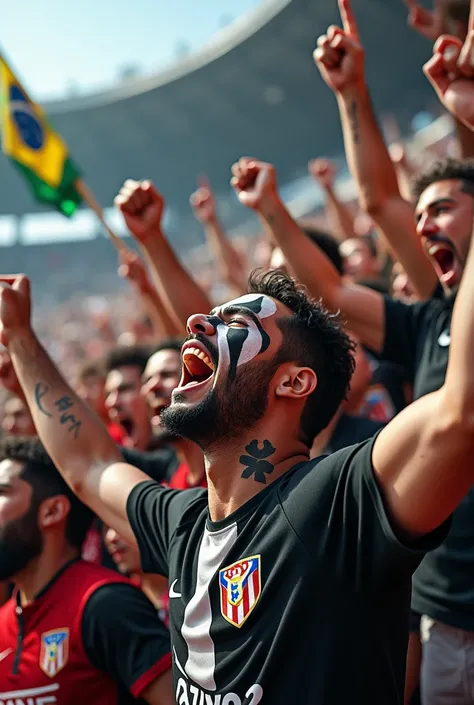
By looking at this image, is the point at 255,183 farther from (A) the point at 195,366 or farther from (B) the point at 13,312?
(A) the point at 195,366

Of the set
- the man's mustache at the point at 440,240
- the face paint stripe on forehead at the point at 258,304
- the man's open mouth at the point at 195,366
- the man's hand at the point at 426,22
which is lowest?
the man's mustache at the point at 440,240

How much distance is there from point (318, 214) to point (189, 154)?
10.8 metres

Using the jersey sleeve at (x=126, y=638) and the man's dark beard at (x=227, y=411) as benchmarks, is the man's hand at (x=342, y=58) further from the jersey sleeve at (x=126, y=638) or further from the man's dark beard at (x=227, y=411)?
the jersey sleeve at (x=126, y=638)

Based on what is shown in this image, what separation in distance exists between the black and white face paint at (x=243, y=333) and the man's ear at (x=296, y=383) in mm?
84

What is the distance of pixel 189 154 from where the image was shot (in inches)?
1246

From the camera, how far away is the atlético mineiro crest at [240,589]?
147cm

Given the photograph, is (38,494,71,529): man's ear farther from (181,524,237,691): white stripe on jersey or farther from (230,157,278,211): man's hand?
(230,157,278,211): man's hand

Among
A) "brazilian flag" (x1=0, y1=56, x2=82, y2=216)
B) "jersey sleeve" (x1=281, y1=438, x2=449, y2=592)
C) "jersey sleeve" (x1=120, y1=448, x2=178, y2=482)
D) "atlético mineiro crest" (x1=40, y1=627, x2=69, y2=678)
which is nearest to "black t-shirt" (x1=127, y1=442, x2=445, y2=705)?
"jersey sleeve" (x1=281, y1=438, x2=449, y2=592)

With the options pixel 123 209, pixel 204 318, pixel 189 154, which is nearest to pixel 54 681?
pixel 204 318

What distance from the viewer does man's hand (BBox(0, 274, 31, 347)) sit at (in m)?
2.46

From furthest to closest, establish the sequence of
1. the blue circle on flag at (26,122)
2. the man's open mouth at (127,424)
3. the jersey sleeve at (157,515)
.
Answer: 1. the blue circle on flag at (26,122)
2. the man's open mouth at (127,424)
3. the jersey sleeve at (157,515)

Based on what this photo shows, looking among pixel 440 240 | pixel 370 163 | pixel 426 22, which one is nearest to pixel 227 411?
pixel 440 240

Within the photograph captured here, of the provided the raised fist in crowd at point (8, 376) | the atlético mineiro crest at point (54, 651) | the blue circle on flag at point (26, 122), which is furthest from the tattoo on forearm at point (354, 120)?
the blue circle on flag at point (26, 122)

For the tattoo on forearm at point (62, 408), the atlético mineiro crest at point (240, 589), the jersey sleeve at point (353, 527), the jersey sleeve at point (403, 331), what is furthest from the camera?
the jersey sleeve at point (403, 331)
